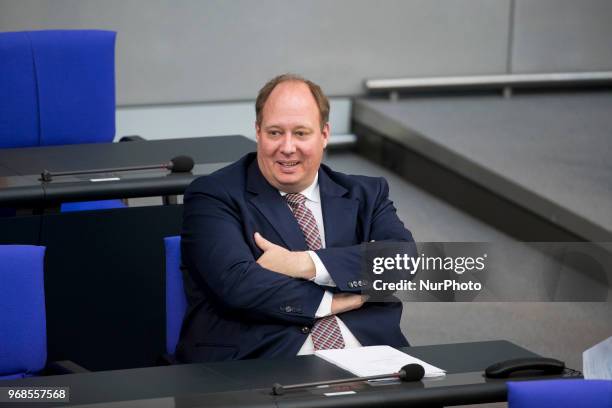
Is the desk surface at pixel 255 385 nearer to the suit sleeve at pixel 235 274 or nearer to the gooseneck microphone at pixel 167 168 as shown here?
the suit sleeve at pixel 235 274

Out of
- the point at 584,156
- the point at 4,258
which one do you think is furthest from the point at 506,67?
the point at 4,258

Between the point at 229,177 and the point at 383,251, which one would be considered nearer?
the point at 383,251

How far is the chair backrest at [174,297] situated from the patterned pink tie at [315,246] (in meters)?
0.33

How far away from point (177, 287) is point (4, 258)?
45cm

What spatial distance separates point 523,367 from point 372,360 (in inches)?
13.1

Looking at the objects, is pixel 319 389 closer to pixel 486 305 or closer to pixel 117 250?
pixel 117 250

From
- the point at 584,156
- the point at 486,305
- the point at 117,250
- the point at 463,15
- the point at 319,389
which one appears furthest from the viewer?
the point at 463,15

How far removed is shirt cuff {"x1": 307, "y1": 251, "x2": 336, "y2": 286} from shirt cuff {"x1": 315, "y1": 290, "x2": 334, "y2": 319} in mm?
37

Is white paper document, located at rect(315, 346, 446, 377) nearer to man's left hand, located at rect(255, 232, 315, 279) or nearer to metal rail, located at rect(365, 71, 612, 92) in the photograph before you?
man's left hand, located at rect(255, 232, 315, 279)

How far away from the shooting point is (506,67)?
7871mm

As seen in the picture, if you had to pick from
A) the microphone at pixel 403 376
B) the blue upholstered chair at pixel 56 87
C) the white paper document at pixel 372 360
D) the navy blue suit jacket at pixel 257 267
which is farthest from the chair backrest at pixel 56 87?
the microphone at pixel 403 376

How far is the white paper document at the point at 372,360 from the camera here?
248 cm

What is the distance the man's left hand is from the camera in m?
2.93

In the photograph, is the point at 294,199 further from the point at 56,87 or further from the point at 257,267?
the point at 56,87
